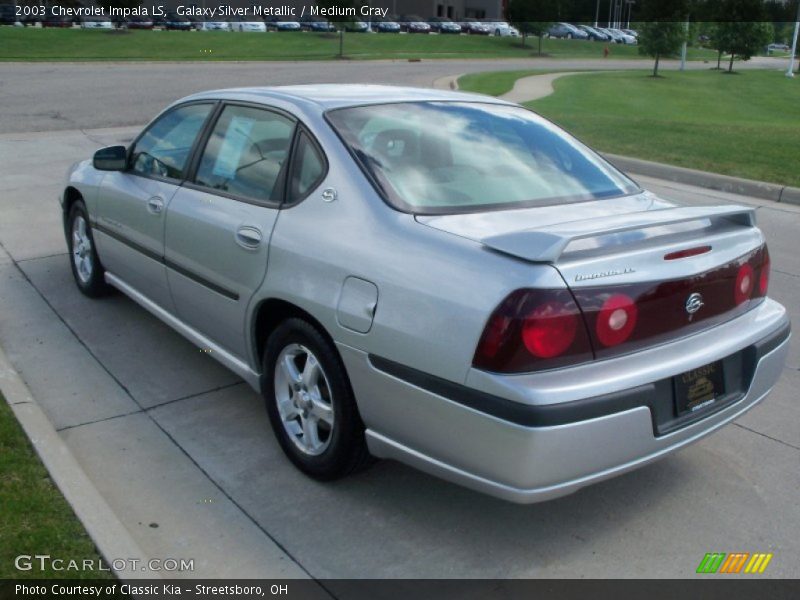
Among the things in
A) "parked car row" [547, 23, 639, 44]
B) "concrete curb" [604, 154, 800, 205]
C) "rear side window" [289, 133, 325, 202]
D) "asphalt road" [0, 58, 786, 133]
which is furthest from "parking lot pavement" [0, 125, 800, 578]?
"parked car row" [547, 23, 639, 44]

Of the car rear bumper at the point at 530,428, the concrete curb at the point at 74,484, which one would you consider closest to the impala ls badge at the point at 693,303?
the car rear bumper at the point at 530,428

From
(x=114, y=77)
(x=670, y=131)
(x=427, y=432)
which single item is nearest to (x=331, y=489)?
(x=427, y=432)

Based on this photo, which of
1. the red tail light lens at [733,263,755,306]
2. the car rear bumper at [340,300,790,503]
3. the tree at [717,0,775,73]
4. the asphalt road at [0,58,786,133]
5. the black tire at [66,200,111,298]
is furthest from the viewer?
the tree at [717,0,775,73]

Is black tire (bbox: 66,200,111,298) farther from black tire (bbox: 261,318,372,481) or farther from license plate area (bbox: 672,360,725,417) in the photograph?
license plate area (bbox: 672,360,725,417)

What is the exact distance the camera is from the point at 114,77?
1027 inches

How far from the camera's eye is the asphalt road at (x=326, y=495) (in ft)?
10.5

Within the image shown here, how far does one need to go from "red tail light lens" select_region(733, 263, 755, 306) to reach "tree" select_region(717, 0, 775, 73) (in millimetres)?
47175

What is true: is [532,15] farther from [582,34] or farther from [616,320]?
[616,320]

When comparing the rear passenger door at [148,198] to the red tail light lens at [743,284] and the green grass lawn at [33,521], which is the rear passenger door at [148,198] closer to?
the green grass lawn at [33,521]

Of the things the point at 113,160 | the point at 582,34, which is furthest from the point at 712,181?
the point at 582,34

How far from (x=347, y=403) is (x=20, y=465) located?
1463mm

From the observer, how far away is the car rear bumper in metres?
2.74

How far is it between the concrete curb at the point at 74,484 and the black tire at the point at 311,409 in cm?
80

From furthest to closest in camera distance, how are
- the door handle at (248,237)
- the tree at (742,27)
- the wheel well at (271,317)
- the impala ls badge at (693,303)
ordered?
the tree at (742,27)
the door handle at (248,237)
the wheel well at (271,317)
the impala ls badge at (693,303)
